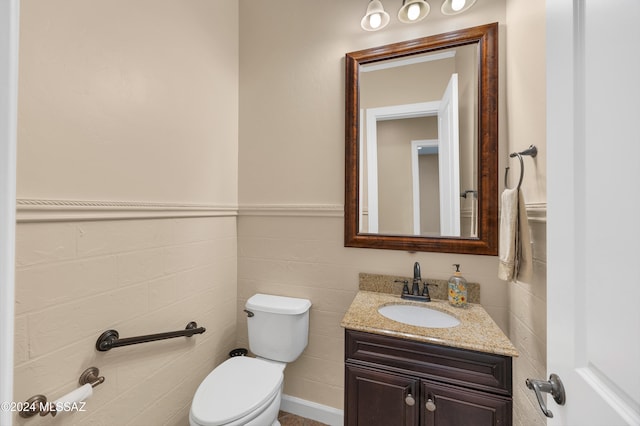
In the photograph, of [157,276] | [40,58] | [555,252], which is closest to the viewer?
[555,252]

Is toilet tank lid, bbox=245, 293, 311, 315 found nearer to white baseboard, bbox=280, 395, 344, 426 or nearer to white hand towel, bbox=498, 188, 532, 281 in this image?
white baseboard, bbox=280, 395, 344, 426

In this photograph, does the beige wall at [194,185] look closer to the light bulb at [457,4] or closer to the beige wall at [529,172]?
the beige wall at [529,172]

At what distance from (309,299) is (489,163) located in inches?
49.8

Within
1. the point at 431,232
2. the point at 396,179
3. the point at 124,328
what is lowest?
the point at 124,328

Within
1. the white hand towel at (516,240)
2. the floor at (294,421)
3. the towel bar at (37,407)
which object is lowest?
the floor at (294,421)

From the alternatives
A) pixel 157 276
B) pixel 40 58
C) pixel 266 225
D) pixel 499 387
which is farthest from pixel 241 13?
pixel 499 387

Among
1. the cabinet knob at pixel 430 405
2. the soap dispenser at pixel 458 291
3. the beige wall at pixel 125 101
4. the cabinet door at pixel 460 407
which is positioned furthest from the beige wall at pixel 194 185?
the cabinet knob at pixel 430 405

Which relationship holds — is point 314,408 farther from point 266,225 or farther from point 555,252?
point 555,252

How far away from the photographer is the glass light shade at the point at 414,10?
1305mm

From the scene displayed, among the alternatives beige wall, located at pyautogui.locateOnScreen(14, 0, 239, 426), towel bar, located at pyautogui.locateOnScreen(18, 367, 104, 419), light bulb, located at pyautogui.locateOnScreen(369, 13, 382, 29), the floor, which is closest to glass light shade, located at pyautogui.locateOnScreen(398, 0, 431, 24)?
light bulb, located at pyautogui.locateOnScreen(369, 13, 382, 29)

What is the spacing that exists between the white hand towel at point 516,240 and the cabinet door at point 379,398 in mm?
590

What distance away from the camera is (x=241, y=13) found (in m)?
1.80

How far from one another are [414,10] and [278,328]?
1.87 m

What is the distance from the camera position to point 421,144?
145cm
